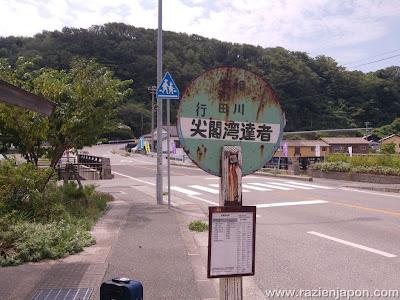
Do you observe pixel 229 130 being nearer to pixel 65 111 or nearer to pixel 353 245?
pixel 353 245

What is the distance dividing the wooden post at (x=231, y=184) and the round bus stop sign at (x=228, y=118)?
50 mm

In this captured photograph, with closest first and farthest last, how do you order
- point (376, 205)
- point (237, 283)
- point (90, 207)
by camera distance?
point (237, 283) < point (90, 207) < point (376, 205)

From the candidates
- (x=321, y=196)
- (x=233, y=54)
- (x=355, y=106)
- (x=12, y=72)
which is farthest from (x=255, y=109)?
(x=355, y=106)

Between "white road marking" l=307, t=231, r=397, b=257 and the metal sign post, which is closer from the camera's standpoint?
the metal sign post

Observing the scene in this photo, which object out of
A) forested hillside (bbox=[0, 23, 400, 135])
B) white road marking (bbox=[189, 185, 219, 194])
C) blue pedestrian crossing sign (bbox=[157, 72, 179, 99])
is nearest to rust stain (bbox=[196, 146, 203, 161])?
blue pedestrian crossing sign (bbox=[157, 72, 179, 99])

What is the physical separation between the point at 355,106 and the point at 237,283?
366 feet

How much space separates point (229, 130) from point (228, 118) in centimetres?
8

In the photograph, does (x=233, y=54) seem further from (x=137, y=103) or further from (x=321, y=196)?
(x=321, y=196)

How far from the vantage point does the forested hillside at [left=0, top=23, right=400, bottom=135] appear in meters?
90.2

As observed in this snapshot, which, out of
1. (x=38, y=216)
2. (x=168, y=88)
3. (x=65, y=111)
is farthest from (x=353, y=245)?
(x=65, y=111)

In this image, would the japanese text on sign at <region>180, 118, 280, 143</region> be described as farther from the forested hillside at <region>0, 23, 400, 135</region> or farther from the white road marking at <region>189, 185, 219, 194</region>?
the forested hillside at <region>0, 23, 400, 135</region>

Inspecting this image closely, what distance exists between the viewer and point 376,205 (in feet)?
47.2

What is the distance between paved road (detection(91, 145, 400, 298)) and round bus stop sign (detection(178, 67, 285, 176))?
11.7 ft

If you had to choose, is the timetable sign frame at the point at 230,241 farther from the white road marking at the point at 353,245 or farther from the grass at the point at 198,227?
the grass at the point at 198,227
